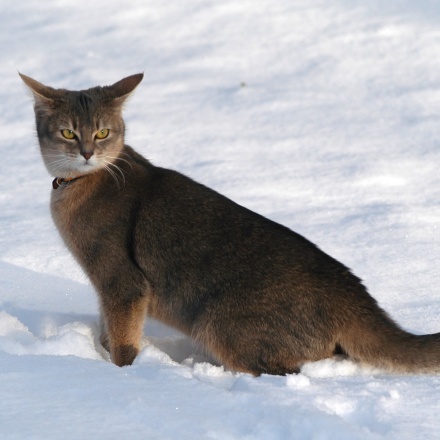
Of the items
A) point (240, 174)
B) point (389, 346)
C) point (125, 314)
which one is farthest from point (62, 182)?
point (240, 174)

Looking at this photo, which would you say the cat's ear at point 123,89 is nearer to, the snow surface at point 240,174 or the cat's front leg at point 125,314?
the cat's front leg at point 125,314

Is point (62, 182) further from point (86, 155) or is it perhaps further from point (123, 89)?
point (123, 89)

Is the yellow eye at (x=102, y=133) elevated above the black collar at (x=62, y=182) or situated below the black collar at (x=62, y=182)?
above

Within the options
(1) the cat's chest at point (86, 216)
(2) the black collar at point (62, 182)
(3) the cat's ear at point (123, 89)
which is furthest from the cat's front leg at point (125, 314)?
(3) the cat's ear at point (123, 89)

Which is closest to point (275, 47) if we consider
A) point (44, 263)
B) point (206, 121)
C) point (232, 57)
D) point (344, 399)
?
point (232, 57)

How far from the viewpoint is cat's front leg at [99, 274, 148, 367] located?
4.08 m

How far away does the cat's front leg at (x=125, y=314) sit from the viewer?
408cm

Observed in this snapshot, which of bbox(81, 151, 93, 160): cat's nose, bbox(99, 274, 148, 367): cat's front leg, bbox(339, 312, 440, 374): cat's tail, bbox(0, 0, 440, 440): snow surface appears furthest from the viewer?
bbox(81, 151, 93, 160): cat's nose

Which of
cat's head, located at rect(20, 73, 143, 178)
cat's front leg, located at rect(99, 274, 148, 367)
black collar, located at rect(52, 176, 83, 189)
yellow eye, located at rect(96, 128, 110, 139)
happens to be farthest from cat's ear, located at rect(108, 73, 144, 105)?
cat's front leg, located at rect(99, 274, 148, 367)

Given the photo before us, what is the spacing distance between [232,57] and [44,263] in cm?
453

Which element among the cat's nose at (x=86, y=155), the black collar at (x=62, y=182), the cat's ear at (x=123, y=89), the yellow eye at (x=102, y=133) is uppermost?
the cat's ear at (x=123, y=89)

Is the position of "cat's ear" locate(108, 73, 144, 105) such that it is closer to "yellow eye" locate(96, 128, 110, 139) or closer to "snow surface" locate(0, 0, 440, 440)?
"yellow eye" locate(96, 128, 110, 139)

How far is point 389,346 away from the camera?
368cm

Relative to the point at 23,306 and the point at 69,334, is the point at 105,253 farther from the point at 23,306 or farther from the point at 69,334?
the point at 23,306
